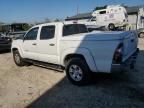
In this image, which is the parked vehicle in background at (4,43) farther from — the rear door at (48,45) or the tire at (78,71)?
the tire at (78,71)

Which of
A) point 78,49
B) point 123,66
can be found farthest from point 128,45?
point 78,49

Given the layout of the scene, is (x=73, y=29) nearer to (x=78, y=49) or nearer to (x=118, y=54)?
(x=78, y=49)

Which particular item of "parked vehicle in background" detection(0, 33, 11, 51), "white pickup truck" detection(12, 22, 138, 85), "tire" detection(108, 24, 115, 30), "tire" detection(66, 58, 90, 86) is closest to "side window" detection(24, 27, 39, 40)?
"white pickup truck" detection(12, 22, 138, 85)

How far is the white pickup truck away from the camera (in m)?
5.55

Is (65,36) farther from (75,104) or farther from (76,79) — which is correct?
(75,104)

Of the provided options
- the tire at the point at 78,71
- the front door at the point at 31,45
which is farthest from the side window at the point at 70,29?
the front door at the point at 31,45

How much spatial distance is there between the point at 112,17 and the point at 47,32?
71.4 ft

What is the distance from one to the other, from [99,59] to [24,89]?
241cm

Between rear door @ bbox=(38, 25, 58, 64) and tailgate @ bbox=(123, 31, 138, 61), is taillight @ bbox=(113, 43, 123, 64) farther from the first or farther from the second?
rear door @ bbox=(38, 25, 58, 64)

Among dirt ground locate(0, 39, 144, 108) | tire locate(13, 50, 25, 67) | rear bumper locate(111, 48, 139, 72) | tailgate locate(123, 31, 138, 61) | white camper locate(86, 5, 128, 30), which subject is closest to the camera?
dirt ground locate(0, 39, 144, 108)

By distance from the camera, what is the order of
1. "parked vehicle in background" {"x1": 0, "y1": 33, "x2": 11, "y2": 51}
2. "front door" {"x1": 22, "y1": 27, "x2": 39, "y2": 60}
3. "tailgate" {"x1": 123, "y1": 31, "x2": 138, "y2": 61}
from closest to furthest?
"tailgate" {"x1": 123, "y1": 31, "x2": 138, "y2": 61} < "front door" {"x1": 22, "y1": 27, "x2": 39, "y2": 60} < "parked vehicle in background" {"x1": 0, "y1": 33, "x2": 11, "y2": 51}

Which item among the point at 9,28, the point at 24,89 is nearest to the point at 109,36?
the point at 24,89

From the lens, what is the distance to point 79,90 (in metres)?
6.08

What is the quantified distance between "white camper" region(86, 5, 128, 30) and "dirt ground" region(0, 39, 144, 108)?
19937mm
